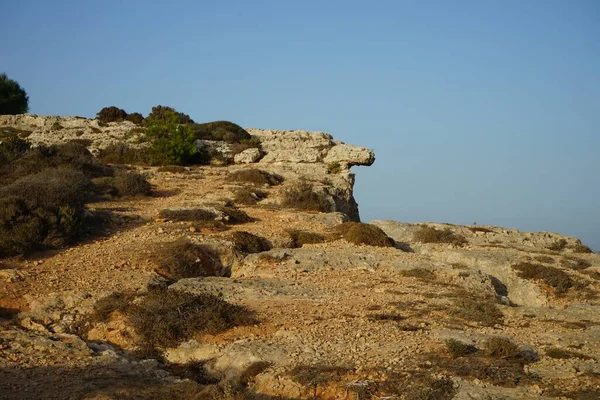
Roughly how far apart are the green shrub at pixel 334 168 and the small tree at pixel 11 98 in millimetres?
26964

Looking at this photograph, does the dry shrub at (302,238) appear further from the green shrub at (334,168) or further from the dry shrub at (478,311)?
the green shrub at (334,168)

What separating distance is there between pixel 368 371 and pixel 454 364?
4.08ft

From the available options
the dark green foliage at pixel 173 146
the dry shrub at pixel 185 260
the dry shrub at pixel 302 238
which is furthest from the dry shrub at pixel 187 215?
the dark green foliage at pixel 173 146

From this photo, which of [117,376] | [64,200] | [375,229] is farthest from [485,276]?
[64,200]

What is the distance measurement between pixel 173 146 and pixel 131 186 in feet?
25.2

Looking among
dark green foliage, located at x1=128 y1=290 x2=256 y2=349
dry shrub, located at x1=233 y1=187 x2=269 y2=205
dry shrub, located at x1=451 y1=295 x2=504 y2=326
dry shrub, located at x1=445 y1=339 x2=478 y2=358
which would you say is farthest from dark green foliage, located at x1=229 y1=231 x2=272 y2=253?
dry shrub, located at x1=445 y1=339 x2=478 y2=358

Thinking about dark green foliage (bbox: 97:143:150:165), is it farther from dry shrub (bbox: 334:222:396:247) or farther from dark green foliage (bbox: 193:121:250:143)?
dry shrub (bbox: 334:222:396:247)

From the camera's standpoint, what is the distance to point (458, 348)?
28.6ft

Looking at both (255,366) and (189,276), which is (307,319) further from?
(189,276)

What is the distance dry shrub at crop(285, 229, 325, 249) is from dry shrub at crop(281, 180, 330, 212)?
14.5 feet

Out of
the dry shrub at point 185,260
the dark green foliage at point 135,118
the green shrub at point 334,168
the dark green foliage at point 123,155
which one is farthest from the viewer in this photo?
the dark green foliage at point 135,118

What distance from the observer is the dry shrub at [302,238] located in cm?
1681

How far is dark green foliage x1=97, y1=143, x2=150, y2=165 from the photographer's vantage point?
91.9 ft

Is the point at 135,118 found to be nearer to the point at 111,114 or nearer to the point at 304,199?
the point at 111,114
